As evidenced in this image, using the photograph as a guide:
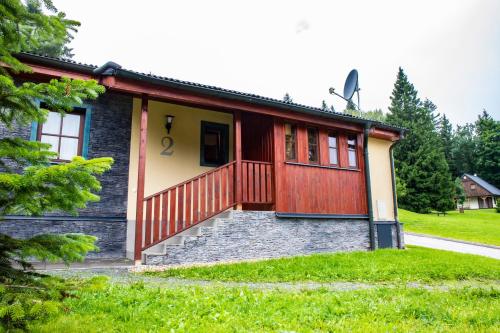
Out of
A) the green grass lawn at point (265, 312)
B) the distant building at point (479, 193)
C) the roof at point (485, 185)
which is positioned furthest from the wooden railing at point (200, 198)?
the roof at point (485, 185)

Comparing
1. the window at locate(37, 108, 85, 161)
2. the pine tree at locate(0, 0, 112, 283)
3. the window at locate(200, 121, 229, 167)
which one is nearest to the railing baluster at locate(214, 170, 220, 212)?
the window at locate(200, 121, 229, 167)

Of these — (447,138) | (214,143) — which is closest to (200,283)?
(214,143)

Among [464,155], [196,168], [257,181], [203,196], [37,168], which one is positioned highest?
[464,155]

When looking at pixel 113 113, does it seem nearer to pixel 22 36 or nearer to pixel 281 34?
pixel 22 36

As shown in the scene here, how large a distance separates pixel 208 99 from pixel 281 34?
1984 cm

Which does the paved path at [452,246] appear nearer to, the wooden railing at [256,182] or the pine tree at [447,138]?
the wooden railing at [256,182]

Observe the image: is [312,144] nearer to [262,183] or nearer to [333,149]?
[333,149]

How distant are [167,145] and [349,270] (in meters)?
5.13

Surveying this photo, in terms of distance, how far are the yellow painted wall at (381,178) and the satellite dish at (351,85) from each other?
2.60 metres

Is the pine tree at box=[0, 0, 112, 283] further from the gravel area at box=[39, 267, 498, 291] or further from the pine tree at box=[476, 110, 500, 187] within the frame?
the pine tree at box=[476, 110, 500, 187]

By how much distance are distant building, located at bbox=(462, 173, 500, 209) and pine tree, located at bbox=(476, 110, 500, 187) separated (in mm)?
1563

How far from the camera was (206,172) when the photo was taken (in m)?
7.93

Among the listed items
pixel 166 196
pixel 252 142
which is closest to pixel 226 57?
pixel 252 142

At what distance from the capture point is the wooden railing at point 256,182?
851cm
